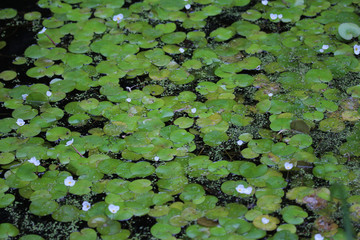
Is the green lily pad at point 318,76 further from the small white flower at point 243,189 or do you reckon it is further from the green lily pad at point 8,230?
the green lily pad at point 8,230

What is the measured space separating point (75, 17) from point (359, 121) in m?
1.71

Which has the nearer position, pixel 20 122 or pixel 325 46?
pixel 20 122

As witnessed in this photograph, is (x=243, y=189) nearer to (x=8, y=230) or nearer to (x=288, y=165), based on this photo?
(x=288, y=165)

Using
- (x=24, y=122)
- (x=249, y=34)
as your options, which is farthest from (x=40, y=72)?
(x=249, y=34)

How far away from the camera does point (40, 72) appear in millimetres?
2518

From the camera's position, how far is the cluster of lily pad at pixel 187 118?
1812 millimetres

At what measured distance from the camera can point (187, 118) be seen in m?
2.20

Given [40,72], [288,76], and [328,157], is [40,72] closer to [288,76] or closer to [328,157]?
[288,76]

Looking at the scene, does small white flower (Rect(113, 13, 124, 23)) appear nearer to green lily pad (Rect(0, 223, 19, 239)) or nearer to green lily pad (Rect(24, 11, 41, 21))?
green lily pad (Rect(24, 11, 41, 21))

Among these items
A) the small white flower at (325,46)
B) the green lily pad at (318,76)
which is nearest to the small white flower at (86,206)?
the green lily pad at (318,76)

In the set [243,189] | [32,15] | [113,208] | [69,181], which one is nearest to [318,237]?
[243,189]

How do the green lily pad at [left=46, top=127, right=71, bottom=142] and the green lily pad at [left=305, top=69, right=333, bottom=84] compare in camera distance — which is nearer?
the green lily pad at [left=46, top=127, right=71, bottom=142]

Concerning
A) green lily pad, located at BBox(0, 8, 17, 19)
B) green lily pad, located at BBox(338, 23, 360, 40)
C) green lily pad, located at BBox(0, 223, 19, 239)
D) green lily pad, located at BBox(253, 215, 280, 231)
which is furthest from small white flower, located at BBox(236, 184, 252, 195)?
green lily pad, located at BBox(0, 8, 17, 19)

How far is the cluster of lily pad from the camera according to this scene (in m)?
1.81
